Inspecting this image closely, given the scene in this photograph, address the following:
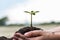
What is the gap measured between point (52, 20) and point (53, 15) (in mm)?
38

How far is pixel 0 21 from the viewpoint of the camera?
4.12 feet

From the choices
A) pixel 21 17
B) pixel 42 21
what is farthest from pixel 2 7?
pixel 42 21

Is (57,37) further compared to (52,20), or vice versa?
(52,20)

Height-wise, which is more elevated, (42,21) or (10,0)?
(10,0)

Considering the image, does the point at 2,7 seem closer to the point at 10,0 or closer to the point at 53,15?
the point at 10,0

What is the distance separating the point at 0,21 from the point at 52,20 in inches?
Answer: 15.1

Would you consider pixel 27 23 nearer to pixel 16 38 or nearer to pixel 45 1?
pixel 45 1

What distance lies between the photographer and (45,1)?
127cm

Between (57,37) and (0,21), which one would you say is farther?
(0,21)

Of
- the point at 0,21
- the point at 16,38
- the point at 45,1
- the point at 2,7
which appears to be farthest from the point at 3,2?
the point at 16,38

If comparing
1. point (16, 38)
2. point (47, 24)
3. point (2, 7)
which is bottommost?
point (16, 38)

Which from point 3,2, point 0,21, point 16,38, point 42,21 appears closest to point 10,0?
point 3,2

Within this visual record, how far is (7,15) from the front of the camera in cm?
125

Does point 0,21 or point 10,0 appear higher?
point 10,0
